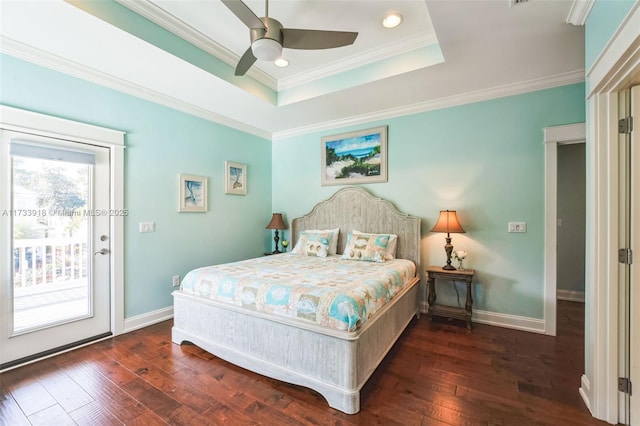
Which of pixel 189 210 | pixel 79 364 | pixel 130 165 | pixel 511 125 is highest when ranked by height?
pixel 511 125

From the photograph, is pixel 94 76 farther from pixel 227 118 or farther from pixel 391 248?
pixel 391 248

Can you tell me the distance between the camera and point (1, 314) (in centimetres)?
223

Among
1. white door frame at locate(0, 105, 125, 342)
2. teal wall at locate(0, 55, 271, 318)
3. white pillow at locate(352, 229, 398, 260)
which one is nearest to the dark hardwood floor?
white door frame at locate(0, 105, 125, 342)

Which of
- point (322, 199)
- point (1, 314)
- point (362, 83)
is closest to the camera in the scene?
point (1, 314)

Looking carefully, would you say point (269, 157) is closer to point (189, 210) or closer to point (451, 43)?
point (189, 210)

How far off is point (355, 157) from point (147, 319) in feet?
11.1

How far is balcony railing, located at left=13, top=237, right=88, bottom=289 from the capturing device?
236 cm

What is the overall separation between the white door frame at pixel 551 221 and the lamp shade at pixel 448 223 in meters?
0.84

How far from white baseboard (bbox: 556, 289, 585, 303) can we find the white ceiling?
3029mm

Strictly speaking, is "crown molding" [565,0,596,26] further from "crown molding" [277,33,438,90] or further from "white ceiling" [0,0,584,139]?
"crown molding" [277,33,438,90]

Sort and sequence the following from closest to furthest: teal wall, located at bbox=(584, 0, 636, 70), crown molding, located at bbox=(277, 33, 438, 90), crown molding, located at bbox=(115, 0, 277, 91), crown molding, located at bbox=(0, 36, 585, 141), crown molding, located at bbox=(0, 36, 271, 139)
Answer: teal wall, located at bbox=(584, 0, 636, 70), crown molding, located at bbox=(115, 0, 277, 91), crown molding, located at bbox=(0, 36, 271, 139), crown molding, located at bbox=(0, 36, 585, 141), crown molding, located at bbox=(277, 33, 438, 90)

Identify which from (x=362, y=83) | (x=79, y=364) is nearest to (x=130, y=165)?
(x=79, y=364)

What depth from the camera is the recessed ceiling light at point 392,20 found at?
2.29m

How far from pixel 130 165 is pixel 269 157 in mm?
2257
